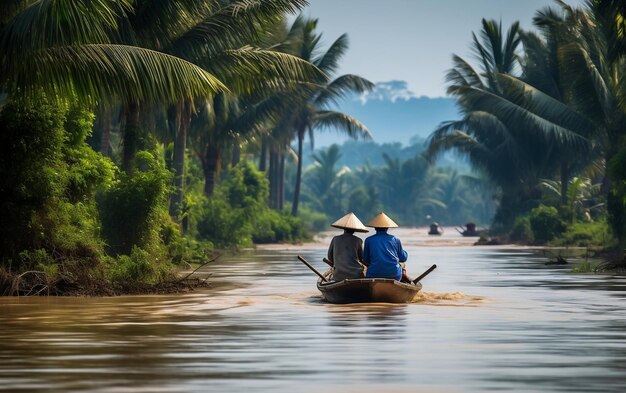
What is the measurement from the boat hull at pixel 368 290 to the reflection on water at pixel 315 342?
1.01ft

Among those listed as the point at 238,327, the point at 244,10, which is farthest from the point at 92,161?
the point at 238,327

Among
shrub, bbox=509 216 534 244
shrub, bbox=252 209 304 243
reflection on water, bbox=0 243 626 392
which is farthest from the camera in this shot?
shrub, bbox=509 216 534 244

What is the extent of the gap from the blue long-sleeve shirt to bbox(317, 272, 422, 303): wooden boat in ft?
0.87

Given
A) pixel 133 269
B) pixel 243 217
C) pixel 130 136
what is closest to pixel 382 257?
pixel 133 269

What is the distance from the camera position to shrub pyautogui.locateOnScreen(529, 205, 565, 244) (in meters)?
59.9

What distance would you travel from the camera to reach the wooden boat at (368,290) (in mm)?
22438

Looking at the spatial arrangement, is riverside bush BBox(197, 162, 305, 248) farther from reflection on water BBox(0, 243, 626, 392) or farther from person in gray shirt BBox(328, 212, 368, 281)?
person in gray shirt BBox(328, 212, 368, 281)

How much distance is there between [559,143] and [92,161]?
35263 mm

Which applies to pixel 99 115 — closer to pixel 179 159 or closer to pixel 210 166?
pixel 179 159

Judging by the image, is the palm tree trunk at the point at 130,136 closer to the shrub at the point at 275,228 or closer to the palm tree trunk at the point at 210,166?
the palm tree trunk at the point at 210,166

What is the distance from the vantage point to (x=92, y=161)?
91.8ft

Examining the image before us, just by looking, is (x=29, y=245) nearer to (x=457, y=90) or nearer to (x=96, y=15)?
(x=96, y=15)

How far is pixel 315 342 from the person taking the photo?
643 inches

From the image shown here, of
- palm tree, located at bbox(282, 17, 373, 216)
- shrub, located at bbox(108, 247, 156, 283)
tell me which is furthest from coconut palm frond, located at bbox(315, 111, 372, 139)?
shrub, located at bbox(108, 247, 156, 283)
